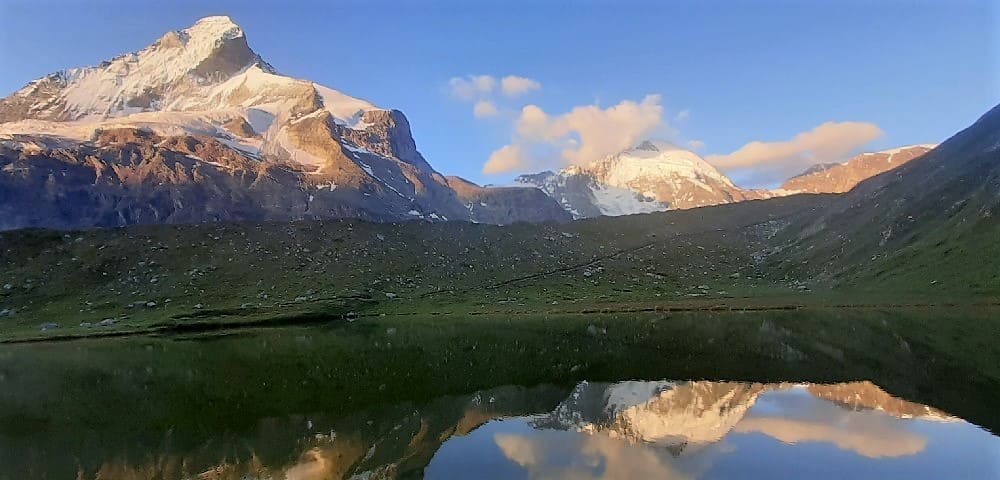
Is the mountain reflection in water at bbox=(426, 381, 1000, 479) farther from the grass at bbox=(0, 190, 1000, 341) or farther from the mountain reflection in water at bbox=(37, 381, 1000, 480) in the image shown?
the grass at bbox=(0, 190, 1000, 341)

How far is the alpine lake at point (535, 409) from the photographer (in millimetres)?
17547

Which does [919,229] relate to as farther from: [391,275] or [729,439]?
[729,439]

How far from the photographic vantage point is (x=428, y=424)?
22.2m

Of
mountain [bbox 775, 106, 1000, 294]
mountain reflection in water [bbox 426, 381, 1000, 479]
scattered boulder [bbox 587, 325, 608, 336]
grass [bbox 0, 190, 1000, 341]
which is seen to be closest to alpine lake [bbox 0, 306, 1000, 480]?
mountain reflection in water [bbox 426, 381, 1000, 479]

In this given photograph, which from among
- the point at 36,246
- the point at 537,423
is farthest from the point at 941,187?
the point at 36,246

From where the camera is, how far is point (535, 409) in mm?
24047

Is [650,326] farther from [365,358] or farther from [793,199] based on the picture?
[793,199]

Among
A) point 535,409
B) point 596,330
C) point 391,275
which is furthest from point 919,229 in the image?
point 535,409

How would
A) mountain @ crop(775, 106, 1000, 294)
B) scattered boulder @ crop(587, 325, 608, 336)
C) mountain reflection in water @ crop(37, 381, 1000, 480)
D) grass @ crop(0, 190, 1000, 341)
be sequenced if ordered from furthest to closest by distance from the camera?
grass @ crop(0, 190, 1000, 341) < mountain @ crop(775, 106, 1000, 294) < scattered boulder @ crop(587, 325, 608, 336) < mountain reflection in water @ crop(37, 381, 1000, 480)

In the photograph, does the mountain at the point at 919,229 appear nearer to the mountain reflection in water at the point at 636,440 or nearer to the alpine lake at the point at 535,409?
the alpine lake at the point at 535,409

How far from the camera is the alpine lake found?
1755 centimetres

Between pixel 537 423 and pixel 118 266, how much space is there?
89.1m

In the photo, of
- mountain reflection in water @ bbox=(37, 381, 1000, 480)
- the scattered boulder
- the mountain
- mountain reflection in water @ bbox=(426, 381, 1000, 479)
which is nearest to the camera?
mountain reflection in water @ bbox=(426, 381, 1000, 479)

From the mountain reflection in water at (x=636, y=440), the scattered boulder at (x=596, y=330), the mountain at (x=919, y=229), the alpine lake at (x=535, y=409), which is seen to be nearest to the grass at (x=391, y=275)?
the mountain at (x=919, y=229)
